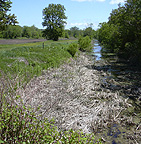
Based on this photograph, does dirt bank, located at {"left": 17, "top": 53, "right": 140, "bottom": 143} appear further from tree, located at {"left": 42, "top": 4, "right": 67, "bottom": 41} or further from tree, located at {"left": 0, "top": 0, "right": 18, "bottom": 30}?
tree, located at {"left": 42, "top": 4, "right": 67, "bottom": 41}

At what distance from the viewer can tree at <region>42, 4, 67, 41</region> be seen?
58.1m

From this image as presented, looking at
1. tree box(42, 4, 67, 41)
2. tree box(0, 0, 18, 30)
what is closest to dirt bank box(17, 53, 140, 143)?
tree box(0, 0, 18, 30)

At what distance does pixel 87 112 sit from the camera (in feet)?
22.7

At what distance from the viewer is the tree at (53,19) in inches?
2287

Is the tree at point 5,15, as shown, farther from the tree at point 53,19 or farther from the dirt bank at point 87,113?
the tree at point 53,19

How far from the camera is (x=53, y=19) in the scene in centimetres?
5956

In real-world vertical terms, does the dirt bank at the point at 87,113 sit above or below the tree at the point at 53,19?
below

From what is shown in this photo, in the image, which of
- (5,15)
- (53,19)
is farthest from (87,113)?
(53,19)

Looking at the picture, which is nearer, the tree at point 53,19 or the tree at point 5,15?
the tree at point 5,15

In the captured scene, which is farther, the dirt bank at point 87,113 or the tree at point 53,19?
the tree at point 53,19

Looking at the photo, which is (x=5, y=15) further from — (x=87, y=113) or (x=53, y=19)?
(x=53, y=19)

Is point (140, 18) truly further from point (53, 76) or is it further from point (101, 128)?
point (101, 128)

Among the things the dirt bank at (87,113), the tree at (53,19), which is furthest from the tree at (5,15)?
the tree at (53,19)

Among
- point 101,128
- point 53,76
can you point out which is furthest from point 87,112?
point 53,76
